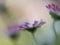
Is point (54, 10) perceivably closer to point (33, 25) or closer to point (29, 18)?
point (33, 25)

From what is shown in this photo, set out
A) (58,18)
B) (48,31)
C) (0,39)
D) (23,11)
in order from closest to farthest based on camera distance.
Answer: (58,18), (48,31), (0,39), (23,11)

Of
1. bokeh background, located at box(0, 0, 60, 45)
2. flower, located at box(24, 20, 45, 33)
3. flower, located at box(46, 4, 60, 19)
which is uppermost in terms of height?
bokeh background, located at box(0, 0, 60, 45)

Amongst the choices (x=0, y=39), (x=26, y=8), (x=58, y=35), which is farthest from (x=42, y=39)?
(x=26, y=8)

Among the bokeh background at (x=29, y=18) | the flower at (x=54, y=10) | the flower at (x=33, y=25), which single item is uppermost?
the bokeh background at (x=29, y=18)

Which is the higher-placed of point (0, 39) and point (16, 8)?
point (16, 8)

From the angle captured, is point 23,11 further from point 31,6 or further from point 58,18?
point 58,18

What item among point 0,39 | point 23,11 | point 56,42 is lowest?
point 56,42

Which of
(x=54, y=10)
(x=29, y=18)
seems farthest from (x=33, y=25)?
(x=29, y=18)

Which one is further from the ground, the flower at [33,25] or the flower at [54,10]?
the flower at [54,10]

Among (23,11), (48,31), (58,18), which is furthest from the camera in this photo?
(23,11)
